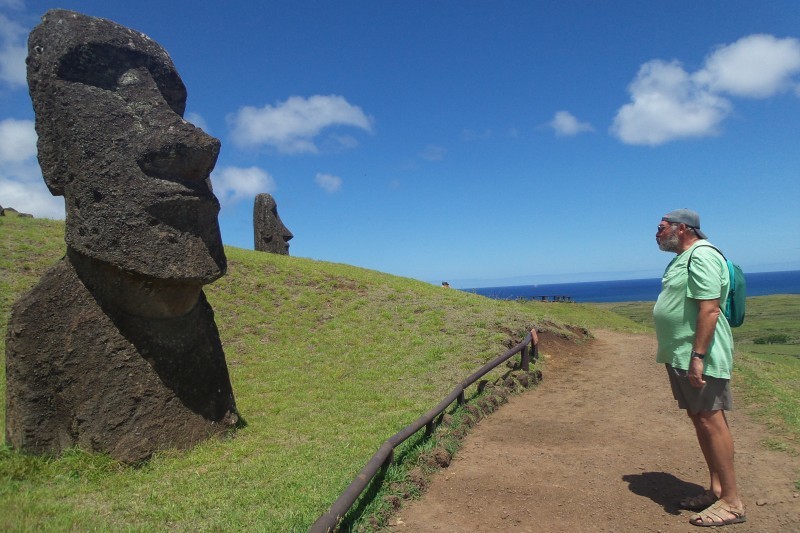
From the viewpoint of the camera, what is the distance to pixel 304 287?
1838 centimetres

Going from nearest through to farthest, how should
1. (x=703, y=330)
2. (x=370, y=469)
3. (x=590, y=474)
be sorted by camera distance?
(x=703, y=330), (x=370, y=469), (x=590, y=474)

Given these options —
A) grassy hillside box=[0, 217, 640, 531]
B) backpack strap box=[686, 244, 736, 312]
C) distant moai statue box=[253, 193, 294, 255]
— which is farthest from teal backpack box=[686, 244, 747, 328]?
distant moai statue box=[253, 193, 294, 255]

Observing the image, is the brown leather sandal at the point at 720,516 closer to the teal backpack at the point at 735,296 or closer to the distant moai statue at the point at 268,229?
the teal backpack at the point at 735,296

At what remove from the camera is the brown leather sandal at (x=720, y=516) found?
4.60 meters

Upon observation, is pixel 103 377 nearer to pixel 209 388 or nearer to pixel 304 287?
pixel 209 388

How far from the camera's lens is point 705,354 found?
181 inches

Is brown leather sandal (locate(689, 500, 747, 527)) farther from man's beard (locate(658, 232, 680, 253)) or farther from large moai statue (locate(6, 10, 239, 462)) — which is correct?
large moai statue (locate(6, 10, 239, 462))

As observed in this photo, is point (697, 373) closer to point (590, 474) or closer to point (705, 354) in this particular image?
point (705, 354)

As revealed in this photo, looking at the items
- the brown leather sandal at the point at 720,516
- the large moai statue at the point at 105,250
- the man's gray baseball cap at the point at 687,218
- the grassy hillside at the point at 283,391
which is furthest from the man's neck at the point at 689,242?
the large moai statue at the point at 105,250

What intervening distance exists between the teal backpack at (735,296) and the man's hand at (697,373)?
0.50 metres

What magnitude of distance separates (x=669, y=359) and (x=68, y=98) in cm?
670

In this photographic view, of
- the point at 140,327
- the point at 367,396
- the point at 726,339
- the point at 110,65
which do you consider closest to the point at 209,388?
the point at 140,327

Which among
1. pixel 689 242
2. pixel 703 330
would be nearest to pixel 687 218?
pixel 689 242

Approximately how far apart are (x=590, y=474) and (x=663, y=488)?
0.74m
